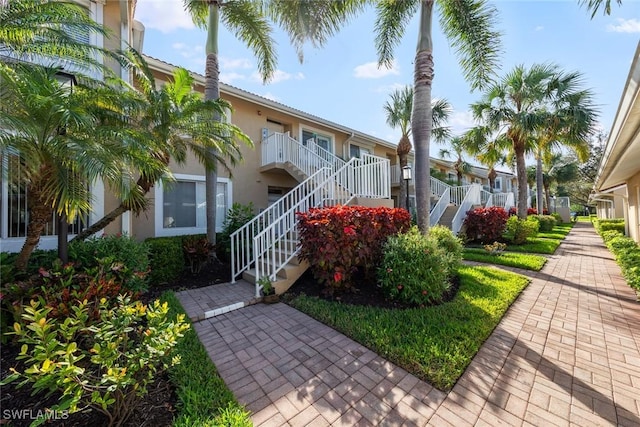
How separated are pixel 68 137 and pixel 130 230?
171 inches

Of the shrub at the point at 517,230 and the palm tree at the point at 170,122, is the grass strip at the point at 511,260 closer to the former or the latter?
the shrub at the point at 517,230

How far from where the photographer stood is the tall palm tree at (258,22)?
6828 millimetres

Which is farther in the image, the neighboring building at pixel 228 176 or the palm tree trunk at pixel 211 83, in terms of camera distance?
the palm tree trunk at pixel 211 83

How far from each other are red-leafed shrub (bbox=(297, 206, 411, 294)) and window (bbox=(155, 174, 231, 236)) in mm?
4828

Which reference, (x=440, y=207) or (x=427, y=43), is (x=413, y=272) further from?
(x=440, y=207)

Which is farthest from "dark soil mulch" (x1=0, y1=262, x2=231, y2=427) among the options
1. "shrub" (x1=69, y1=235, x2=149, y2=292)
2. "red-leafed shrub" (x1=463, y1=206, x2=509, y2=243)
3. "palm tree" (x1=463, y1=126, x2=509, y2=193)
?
"palm tree" (x1=463, y1=126, x2=509, y2=193)

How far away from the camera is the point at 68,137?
3.39 metres

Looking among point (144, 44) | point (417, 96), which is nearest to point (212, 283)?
point (417, 96)

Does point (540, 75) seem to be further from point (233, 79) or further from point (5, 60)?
point (5, 60)

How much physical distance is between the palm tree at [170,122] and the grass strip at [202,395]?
3377 mm

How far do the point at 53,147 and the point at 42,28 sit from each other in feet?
7.07

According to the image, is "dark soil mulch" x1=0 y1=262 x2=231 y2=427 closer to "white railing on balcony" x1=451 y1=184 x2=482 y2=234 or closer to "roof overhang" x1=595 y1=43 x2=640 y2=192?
"roof overhang" x1=595 y1=43 x2=640 y2=192

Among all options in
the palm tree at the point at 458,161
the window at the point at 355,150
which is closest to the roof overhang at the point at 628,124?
the window at the point at 355,150

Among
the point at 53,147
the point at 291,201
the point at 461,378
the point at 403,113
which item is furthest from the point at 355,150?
the point at 461,378
